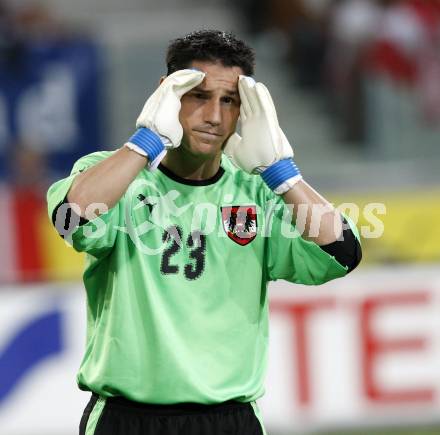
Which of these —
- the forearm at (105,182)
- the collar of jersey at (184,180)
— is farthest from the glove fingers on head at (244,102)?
the forearm at (105,182)

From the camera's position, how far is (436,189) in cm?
948

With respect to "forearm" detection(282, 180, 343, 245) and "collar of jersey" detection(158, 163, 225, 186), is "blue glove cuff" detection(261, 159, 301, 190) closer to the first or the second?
"forearm" detection(282, 180, 343, 245)

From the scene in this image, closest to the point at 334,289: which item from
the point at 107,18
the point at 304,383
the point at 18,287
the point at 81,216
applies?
the point at 304,383

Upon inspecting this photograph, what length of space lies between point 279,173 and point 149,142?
0.41m

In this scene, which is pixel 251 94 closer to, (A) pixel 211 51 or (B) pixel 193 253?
(A) pixel 211 51

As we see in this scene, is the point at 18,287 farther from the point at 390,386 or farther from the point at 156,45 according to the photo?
the point at 156,45

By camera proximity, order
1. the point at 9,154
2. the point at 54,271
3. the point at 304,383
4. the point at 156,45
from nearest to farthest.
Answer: the point at 304,383
the point at 54,271
the point at 9,154
the point at 156,45

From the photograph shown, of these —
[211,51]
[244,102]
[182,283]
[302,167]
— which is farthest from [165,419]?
[302,167]

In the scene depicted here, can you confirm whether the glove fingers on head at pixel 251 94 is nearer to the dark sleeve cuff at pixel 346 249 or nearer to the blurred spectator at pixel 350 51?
the dark sleeve cuff at pixel 346 249

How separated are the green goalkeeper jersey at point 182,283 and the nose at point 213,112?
10.0 inches

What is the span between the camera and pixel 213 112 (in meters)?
3.44

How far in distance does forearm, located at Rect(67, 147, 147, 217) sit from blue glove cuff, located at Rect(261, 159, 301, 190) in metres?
0.41

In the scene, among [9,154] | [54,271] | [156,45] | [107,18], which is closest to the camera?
[54,271]

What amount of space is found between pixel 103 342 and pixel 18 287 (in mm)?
3359
